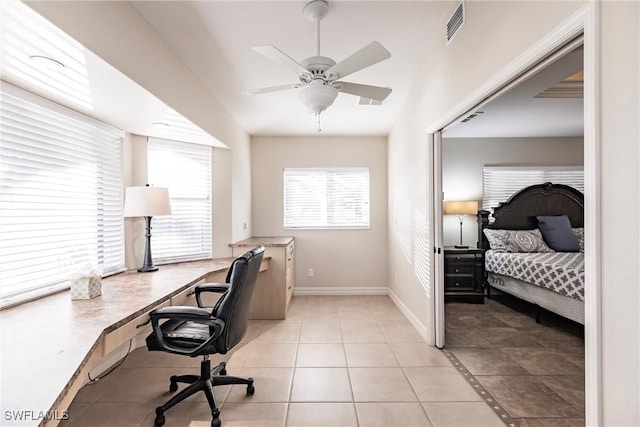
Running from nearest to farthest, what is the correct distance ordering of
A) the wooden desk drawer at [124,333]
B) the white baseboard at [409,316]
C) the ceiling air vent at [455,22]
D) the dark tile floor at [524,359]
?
the wooden desk drawer at [124,333] < the dark tile floor at [524,359] < the ceiling air vent at [455,22] < the white baseboard at [409,316]

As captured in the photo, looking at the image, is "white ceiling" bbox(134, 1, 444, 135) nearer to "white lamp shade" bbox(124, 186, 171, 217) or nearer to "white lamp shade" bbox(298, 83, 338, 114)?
"white lamp shade" bbox(298, 83, 338, 114)

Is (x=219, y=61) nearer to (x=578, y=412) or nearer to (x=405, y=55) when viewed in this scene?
(x=405, y=55)

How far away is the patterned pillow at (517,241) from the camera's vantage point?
14.8ft

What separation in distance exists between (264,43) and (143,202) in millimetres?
1694

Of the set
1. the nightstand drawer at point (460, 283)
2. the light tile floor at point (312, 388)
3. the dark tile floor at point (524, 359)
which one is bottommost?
the light tile floor at point (312, 388)

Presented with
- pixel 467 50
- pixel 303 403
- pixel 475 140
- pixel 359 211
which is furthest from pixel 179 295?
pixel 475 140

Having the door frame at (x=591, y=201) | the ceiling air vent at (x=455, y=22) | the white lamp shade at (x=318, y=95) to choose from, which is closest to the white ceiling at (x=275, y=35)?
the ceiling air vent at (x=455, y=22)

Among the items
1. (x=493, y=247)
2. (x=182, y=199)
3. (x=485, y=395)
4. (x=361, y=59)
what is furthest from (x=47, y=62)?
(x=493, y=247)

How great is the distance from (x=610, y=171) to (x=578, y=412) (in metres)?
1.79

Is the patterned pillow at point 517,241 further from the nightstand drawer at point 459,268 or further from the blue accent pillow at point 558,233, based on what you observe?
the nightstand drawer at point 459,268

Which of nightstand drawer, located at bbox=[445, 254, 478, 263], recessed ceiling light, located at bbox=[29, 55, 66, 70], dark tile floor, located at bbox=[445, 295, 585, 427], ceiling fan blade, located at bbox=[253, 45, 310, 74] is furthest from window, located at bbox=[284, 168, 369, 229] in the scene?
Result: recessed ceiling light, located at bbox=[29, 55, 66, 70]

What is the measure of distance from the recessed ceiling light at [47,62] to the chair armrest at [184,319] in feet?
4.83

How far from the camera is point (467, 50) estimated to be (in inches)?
85.4

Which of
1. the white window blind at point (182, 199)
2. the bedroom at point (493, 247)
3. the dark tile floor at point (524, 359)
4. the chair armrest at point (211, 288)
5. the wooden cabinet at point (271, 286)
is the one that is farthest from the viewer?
the wooden cabinet at point (271, 286)
